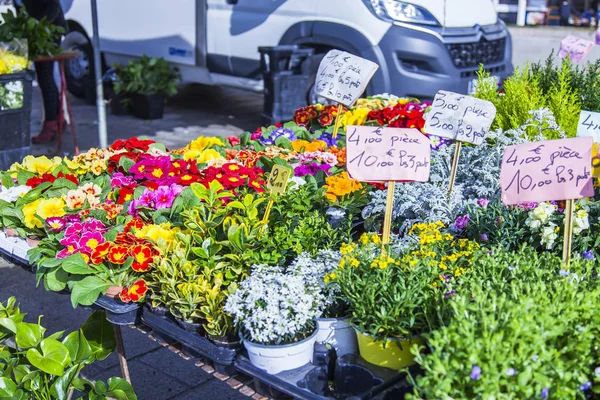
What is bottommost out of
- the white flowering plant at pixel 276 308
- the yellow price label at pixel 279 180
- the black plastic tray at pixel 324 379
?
the black plastic tray at pixel 324 379

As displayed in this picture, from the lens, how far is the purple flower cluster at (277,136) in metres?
3.51

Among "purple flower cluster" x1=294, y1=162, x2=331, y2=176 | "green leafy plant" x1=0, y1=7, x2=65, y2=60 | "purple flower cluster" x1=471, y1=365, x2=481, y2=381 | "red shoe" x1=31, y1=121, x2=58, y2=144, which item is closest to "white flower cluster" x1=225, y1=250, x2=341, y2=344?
"purple flower cluster" x1=471, y1=365, x2=481, y2=381

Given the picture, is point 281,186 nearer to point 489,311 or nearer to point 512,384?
point 489,311

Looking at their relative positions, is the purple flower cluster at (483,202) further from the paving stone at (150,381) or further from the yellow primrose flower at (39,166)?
the yellow primrose flower at (39,166)

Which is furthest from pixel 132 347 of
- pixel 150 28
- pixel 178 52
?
pixel 150 28

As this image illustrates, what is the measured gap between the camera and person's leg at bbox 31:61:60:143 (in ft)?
20.8

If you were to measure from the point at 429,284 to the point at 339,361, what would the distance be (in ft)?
1.02

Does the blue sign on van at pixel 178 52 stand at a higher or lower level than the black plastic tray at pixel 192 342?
higher

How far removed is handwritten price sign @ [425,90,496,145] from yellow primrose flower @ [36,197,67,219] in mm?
1393

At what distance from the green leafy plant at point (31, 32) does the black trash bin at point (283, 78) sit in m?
1.94

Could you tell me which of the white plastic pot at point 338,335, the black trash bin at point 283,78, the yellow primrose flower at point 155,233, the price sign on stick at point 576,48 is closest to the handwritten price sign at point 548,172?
the white plastic pot at point 338,335

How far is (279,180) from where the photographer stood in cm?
223

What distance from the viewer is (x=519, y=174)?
1.85 meters

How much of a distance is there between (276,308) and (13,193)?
1.50m
